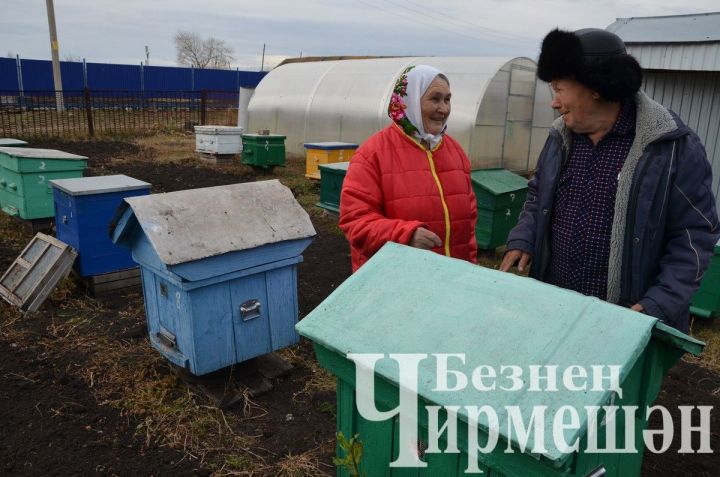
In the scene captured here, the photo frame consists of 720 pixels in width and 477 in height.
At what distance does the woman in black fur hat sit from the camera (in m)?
1.80

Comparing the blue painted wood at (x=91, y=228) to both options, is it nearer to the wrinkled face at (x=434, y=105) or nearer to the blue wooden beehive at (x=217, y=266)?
the blue wooden beehive at (x=217, y=266)

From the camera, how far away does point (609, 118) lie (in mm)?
1955

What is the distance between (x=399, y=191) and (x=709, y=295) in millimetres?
3611

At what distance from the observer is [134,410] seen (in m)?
3.29

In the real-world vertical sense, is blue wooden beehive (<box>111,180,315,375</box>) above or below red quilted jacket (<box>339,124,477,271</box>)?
below

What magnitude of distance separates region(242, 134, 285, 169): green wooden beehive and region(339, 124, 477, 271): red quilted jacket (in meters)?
9.20

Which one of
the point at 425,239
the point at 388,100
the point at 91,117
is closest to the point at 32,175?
the point at 425,239

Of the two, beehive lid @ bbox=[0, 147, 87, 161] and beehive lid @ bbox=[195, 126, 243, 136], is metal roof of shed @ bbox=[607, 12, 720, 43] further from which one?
beehive lid @ bbox=[195, 126, 243, 136]

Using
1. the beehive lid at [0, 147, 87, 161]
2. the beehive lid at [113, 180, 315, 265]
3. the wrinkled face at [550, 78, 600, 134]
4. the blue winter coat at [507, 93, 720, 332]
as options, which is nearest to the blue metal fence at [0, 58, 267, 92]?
the beehive lid at [0, 147, 87, 161]

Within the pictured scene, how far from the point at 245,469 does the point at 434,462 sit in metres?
1.82

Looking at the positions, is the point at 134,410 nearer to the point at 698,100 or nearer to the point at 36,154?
the point at 36,154

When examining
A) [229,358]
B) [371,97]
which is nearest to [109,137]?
[371,97]

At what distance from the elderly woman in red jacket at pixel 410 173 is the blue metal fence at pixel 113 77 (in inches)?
1064

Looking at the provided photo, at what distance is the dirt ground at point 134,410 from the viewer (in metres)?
2.88
